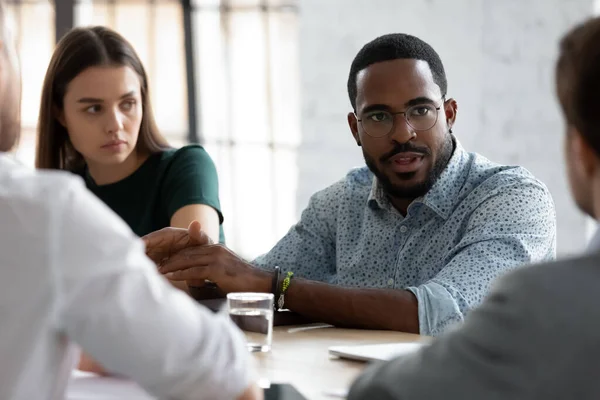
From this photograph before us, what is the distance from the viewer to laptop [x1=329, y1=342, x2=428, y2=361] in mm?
1420

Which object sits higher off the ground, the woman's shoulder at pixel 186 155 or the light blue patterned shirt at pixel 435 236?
the woman's shoulder at pixel 186 155

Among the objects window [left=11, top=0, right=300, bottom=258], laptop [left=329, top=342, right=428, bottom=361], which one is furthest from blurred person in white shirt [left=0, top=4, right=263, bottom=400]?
window [left=11, top=0, right=300, bottom=258]

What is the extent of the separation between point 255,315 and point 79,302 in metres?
0.78

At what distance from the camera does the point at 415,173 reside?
6.92 ft

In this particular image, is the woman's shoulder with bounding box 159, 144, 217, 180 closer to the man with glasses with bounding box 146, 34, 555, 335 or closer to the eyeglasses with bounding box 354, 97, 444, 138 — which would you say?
the man with glasses with bounding box 146, 34, 555, 335

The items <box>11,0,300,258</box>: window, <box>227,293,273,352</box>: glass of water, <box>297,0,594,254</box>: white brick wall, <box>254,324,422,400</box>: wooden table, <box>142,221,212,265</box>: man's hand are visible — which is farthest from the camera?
<box>11,0,300,258</box>: window

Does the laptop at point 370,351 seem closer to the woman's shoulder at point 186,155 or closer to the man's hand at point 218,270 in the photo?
the man's hand at point 218,270

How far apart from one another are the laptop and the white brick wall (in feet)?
6.97

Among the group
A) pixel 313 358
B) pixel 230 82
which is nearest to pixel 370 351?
pixel 313 358

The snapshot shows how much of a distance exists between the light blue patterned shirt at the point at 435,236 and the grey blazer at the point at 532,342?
0.92 m

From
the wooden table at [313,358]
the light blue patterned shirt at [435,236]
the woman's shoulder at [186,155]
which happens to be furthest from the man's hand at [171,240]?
the woman's shoulder at [186,155]

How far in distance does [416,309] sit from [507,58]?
2.14 meters

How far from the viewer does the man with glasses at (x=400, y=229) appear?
1.84 metres

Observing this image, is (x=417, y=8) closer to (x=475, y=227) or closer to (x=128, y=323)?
(x=475, y=227)
